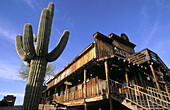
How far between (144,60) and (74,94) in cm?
786

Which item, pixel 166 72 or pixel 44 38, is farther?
pixel 166 72

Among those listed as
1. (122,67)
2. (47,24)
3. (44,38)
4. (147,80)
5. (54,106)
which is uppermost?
(47,24)

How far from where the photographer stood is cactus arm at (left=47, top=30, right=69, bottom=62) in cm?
695

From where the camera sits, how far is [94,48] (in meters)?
12.6

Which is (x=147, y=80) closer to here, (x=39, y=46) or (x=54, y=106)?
(x=54, y=106)

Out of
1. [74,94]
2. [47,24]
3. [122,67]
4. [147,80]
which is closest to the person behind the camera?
[47,24]

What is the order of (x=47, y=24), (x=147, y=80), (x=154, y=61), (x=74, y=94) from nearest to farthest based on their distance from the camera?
1. (x=47, y=24)
2. (x=154, y=61)
3. (x=74, y=94)
4. (x=147, y=80)

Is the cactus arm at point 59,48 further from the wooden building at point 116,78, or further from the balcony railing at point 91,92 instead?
the balcony railing at point 91,92

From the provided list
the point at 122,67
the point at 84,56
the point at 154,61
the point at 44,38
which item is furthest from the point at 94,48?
the point at 44,38

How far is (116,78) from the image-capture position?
12758 millimetres

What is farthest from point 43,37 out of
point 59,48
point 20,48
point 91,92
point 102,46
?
point 102,46

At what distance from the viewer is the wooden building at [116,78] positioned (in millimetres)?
8449

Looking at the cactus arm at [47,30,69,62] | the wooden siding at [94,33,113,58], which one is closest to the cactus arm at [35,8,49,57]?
the cactus arm at [47,30,69,62]

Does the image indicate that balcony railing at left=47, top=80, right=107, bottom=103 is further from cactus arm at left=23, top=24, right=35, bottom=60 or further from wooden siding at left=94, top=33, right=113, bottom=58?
cactus arm at left=23, top=24, right=35, bottom=60
